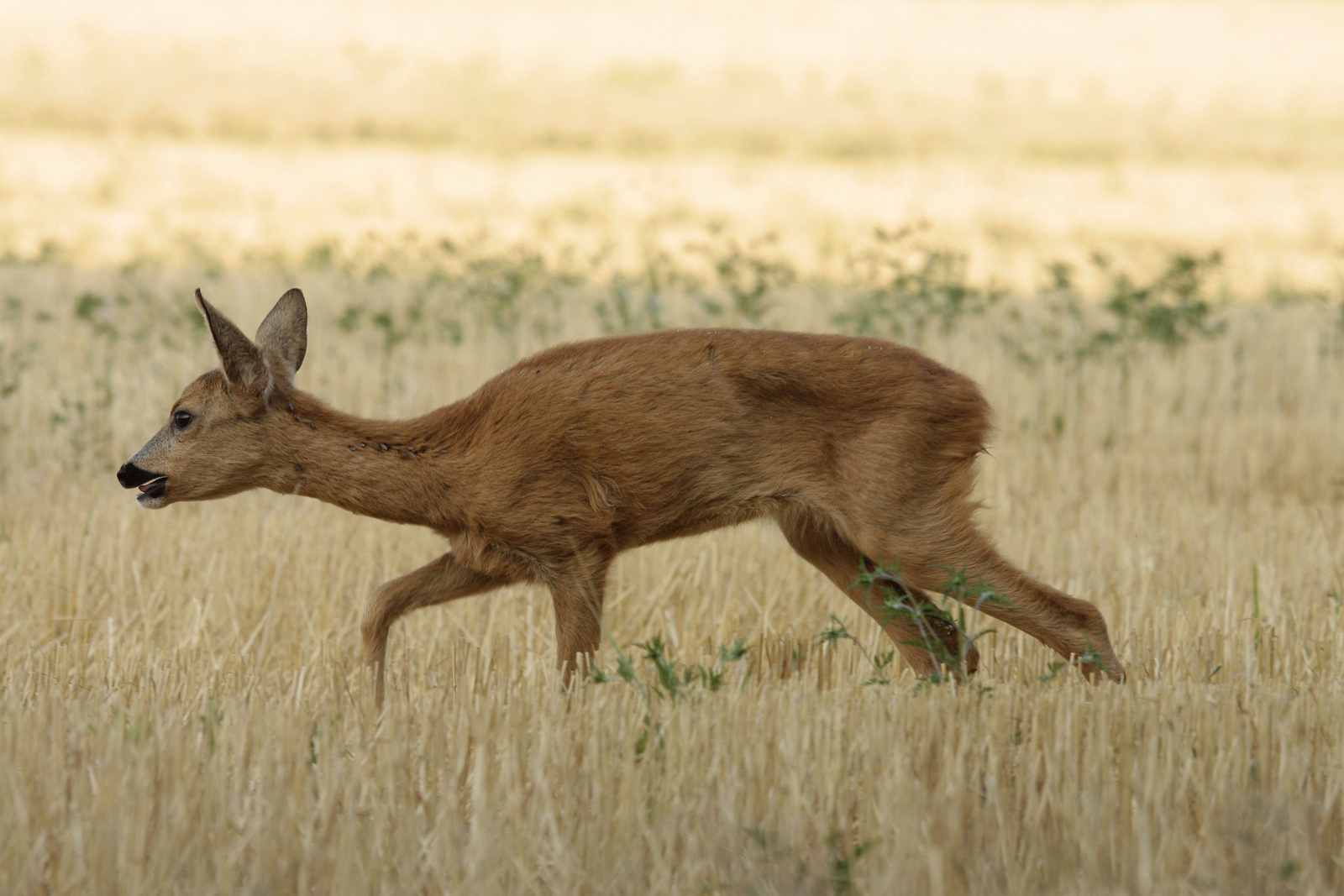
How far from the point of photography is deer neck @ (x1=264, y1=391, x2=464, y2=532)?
5645 millimetres

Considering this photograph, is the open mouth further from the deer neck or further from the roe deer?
the deer neck

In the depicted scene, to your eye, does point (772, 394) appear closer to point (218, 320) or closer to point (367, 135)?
point (218, 320)

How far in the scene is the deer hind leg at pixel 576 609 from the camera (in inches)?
221

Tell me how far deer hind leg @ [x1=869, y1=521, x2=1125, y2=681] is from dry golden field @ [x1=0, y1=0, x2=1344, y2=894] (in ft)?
0.56

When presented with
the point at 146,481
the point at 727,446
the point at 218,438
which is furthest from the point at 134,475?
the point at 727,446

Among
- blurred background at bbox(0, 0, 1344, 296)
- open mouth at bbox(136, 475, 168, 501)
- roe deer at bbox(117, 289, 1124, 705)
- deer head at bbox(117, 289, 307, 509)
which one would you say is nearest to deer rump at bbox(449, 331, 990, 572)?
roe deer at bbox(117, 289, 1124, 705)

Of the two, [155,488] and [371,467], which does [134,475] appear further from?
[371,467]

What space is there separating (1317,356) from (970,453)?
7296 mm

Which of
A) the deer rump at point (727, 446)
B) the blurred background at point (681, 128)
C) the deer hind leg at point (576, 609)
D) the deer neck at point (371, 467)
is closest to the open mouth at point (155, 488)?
the deer neck at point (371, 467)

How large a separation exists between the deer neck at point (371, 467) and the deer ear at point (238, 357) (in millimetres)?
124

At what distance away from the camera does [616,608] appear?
6.72 m

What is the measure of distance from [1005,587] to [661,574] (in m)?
1.89

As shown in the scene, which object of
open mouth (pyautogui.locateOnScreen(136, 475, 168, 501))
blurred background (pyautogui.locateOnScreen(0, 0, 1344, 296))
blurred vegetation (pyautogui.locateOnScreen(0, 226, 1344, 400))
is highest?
blurred background (pyautogui.locateOnScreen(0, 0, 1344, 296))

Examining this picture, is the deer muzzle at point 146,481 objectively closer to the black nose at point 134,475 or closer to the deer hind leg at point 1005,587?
the black nose at point 134,475
